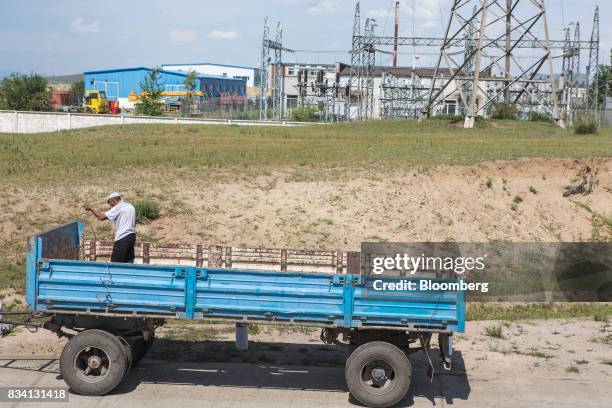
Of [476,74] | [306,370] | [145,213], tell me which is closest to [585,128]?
[476,74]

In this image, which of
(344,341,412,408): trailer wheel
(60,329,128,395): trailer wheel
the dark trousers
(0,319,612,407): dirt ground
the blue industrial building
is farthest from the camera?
the blue industrial building

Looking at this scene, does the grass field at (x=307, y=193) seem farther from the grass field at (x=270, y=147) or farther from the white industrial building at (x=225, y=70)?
the white industrial building at (x=225, y=70)

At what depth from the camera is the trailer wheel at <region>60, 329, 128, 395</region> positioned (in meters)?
9.18

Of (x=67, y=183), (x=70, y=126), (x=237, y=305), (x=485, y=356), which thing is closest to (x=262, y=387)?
(x=237, y=305)

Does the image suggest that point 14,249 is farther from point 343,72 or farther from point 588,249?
point 343,72

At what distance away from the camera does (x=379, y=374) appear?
9.11 metres

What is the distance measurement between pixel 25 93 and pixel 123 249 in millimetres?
72842

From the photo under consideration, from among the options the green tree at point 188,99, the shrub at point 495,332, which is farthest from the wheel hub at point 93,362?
the green tree at point 188,99

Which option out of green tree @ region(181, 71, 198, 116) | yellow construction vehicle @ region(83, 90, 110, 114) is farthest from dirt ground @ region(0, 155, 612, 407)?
yellow construction vehicle @ region(83, 90, 110, 114)

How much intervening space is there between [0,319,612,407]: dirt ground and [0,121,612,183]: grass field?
1072 cm

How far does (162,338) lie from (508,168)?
1449cm

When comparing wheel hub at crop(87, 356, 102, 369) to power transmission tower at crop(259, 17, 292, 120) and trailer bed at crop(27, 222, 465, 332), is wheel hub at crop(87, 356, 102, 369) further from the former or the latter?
power transmission tower at crop(259, 17, 292, 120)

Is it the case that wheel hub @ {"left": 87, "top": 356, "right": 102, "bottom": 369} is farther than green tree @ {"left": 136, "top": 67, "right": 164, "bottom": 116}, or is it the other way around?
green tree @ {"left": 136, "top": 67, "right": 164, "bottom": 116}

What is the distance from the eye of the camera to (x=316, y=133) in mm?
A: 34469
